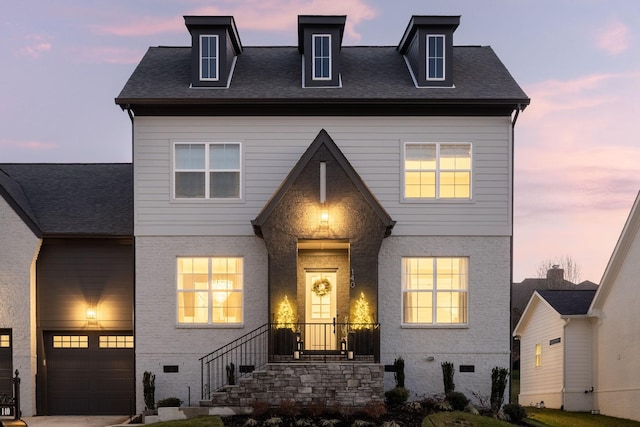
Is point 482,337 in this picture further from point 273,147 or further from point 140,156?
point 140,156

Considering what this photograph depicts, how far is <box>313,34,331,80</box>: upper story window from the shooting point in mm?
21859

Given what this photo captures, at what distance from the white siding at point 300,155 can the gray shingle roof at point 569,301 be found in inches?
381

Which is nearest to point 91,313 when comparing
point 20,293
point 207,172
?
point 20,293

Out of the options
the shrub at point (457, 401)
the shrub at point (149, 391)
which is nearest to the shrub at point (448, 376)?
the shrub at point (457, 401)

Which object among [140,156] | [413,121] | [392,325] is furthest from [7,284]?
[413,121]

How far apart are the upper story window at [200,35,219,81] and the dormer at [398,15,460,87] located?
5.70 m

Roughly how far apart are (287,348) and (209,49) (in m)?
8.80

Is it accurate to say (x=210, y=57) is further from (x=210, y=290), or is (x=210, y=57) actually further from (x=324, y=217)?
(x=210, y=290)

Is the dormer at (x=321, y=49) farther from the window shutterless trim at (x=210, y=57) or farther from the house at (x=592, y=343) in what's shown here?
the house at (x=592, y=343)

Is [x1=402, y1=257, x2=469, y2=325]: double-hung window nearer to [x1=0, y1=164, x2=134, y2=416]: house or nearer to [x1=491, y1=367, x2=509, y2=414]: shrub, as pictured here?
[x1=491, y1=367, x2=509, y2=414]: shrub

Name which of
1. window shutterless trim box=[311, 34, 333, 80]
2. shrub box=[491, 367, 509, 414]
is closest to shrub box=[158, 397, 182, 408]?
shrub box=[491, 367, 509, 414]

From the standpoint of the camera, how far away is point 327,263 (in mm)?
21109

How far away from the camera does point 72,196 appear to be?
22906mm

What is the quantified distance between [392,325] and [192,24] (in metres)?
10.1
